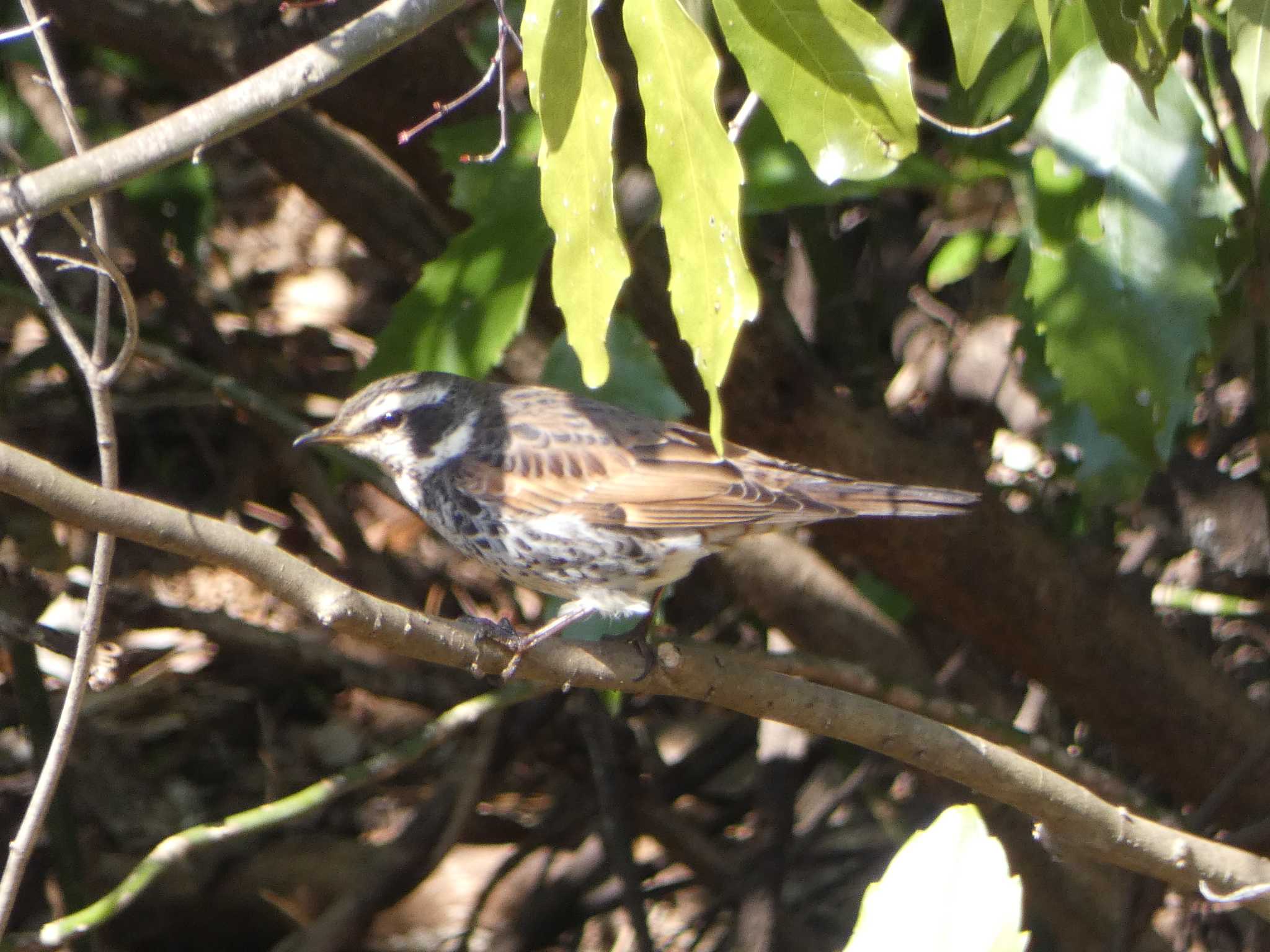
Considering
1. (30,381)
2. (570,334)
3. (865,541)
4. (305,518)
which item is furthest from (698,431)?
(30,381)

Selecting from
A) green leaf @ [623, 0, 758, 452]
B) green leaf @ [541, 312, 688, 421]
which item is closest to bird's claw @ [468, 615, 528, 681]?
green leaf @ [541, 312, 688, 421]

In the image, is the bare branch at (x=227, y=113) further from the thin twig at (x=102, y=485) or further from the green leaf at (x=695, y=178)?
the green leaf at (x=695, y=178)

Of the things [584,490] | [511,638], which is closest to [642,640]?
[511,638]

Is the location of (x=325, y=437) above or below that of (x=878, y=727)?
above

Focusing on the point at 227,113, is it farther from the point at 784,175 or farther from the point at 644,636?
the point at 644,636

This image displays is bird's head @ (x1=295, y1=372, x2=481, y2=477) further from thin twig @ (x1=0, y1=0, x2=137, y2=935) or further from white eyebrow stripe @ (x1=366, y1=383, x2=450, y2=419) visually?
thin twig @ (x1=0, y1=0, x2=137, y2=935)
